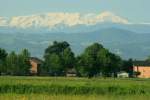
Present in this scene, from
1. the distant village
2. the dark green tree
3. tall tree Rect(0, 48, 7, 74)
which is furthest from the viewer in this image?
the dark green tree

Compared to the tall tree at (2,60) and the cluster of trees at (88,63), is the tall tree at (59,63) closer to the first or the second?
the cluster of trees at (88,63)

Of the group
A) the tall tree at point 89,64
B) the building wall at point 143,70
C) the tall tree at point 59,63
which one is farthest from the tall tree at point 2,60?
the building wall at point 143,70

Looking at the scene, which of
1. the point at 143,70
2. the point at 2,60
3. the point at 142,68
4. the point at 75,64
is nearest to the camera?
the point at 75,64

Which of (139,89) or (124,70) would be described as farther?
(124,70)

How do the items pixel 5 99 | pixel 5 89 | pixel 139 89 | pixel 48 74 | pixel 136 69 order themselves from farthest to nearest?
1. pixel 136 69
2. pixel 48 74
3. pixel 139 89
4. pixel 5 89
5. pixel 5 99

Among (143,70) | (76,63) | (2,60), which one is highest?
(2,60)

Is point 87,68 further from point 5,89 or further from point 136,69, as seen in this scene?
point 5,89

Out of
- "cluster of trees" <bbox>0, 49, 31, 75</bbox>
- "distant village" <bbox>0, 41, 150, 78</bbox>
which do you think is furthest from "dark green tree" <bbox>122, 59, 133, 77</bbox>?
"cluster of trees" <bbox>0, 49, 31, 75</bbox>

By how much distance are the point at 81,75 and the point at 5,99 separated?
92.7 m

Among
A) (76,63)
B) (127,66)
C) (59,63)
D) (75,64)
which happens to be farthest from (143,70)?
(76,63)

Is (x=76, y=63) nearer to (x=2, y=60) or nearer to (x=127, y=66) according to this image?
(x=2, y=60)

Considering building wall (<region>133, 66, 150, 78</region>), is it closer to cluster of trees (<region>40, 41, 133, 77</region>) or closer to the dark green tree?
the dark green tree

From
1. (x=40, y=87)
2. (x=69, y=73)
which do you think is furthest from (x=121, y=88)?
(x=69, y=73)

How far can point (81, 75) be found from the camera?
12212cm
